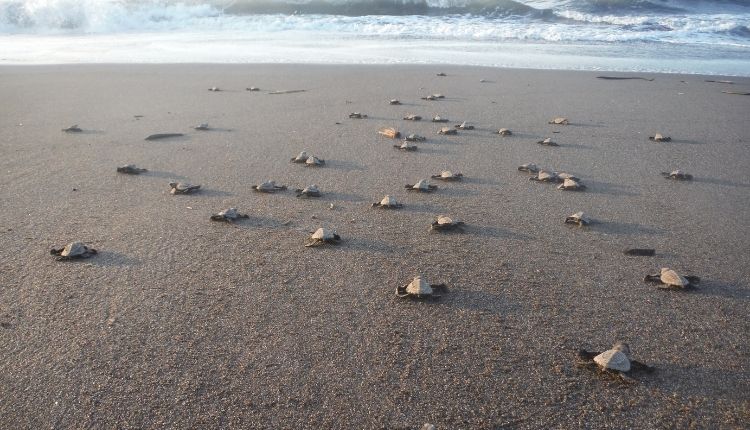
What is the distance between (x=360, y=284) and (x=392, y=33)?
12803mm

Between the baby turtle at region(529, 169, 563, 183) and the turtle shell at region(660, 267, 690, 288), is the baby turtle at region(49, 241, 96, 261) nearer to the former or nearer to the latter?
the turtle shell at region(660, 267, 690, 288)

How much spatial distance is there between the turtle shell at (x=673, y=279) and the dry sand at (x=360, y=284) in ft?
0.16

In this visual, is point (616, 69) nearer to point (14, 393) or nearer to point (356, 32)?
point (356, 32)

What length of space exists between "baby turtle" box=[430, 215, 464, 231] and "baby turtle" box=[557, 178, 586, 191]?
1024mm

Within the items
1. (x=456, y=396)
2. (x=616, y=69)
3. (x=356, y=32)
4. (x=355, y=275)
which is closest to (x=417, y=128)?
(x=355, y=275)

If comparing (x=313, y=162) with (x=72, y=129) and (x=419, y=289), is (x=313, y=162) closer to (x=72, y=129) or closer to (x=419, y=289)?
(x=419, y=289)

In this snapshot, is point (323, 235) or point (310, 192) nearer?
point (323, 235)

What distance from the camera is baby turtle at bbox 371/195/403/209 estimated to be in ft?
11.1

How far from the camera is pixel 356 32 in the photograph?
579 inches

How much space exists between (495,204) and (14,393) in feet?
8.44

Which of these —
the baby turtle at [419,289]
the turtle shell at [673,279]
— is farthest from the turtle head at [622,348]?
the baby turtle at [419,289]

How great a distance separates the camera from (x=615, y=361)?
1917mm

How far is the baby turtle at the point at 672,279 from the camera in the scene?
247 cm

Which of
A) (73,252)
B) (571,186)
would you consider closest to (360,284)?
(73,252)
